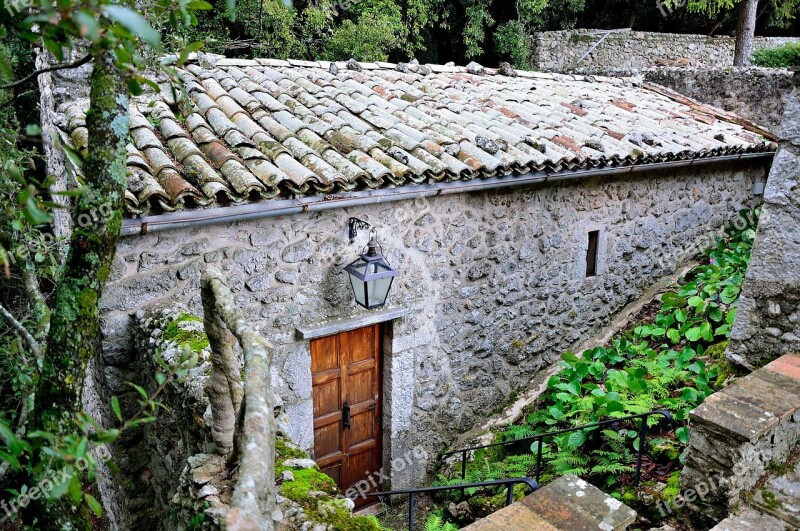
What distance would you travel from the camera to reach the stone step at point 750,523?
287 centimetres

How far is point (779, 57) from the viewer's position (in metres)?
14.3

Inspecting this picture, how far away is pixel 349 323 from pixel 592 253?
3.03m

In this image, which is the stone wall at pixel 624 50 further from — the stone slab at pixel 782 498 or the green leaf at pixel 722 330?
the stone slab at pixel 782 498

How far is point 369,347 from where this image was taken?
4875 mm

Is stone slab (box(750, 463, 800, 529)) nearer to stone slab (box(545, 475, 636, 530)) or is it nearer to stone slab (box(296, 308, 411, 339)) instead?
stone slab (box(545, 475, 636, 530))

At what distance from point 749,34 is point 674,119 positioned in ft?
19.8

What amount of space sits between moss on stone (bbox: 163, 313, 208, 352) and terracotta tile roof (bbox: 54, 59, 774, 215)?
0.67m

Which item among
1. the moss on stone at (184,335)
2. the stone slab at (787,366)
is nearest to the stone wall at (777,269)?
the stone slab at (787,366)

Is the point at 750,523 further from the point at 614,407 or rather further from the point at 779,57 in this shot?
the point at 779,57

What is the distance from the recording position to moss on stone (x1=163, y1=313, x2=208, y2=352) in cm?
316

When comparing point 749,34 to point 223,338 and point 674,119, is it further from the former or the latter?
point 223,338

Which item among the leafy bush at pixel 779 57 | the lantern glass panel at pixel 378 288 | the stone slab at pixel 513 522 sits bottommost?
the stone slab at pixel 513 522

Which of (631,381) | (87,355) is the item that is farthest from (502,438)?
(87,355)

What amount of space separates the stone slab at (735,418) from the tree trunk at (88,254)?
2.93 m
